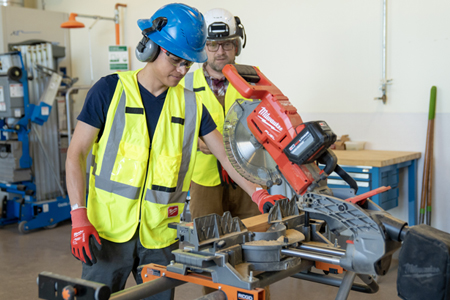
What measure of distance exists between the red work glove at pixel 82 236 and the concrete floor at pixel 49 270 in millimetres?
1531

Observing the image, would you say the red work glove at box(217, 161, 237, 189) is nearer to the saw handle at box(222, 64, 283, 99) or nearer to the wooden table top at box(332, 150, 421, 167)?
the saw handle at box(222, 64, 283, 99)

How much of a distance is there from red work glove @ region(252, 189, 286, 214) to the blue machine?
3498 mm

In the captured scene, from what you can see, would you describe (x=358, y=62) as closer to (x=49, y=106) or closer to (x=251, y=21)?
(x=251, y=21)

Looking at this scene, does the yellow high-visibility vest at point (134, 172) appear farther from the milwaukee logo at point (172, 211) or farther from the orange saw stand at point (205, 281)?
the orange saw stand at point (205, 281)

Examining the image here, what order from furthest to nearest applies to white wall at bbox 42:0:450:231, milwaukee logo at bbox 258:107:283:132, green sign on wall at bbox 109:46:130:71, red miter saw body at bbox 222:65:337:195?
1. green sign on wall at bbox 109:46:130:71
2. white wall at bbox 42:0:450:231
3. milwaukee logo at bbox 258:107:283:132
4. red miter saw body at bbox 222:65:337:195

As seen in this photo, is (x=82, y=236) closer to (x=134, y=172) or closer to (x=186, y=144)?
A: (x=134, y=172)

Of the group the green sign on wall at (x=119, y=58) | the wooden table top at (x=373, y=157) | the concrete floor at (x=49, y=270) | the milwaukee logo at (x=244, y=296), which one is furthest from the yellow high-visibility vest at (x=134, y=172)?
the green sign on wall at (x=119, y=58)

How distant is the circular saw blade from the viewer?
1510mm

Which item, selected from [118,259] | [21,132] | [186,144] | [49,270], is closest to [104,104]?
[186,144]

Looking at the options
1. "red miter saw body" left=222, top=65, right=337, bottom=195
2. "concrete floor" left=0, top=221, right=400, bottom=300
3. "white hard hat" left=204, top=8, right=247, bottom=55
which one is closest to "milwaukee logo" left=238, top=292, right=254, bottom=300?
"red miter saw body" left=222, top=65, right=337, bottom=195

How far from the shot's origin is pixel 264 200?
1.61 meters

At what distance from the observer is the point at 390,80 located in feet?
11.4

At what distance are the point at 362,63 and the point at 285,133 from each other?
8.30 ft

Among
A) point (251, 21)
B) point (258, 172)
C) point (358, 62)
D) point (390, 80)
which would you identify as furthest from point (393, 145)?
point (258, 172)
